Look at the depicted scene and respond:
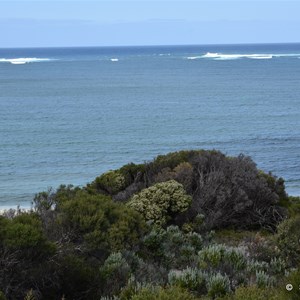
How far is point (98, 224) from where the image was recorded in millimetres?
9219

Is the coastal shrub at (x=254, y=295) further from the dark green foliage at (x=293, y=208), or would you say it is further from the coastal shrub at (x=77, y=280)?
the dark green foliage at (x=293, y=208)

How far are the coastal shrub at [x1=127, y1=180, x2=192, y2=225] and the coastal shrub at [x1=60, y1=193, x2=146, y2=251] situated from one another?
2311mm

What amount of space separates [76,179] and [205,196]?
13173mm

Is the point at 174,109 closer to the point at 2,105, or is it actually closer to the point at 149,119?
the point at 149,119

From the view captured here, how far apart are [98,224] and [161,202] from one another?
137 inches

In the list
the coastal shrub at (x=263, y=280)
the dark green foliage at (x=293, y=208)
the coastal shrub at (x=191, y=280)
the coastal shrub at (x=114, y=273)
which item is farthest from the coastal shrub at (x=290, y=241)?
the dark green foliage at (x=293, y=208)

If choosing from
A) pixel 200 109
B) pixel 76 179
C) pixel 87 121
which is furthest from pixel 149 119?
pixel 76 179

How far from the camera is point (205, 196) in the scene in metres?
13.3

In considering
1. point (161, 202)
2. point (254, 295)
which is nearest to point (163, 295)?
point (254, 295)

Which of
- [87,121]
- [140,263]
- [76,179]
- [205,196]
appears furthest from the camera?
[87,121]

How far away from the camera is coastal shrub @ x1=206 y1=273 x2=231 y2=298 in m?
6.91

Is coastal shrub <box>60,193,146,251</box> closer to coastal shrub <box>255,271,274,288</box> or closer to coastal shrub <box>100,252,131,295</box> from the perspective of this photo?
coastal shrub <box>100,252,131,295</box>

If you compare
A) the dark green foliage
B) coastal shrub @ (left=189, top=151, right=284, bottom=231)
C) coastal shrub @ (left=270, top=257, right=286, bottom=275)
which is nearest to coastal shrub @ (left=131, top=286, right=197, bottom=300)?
coastal shrub @ (left=270, top=257, right=286, bottom=275)

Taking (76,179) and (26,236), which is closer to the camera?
(26,236)
